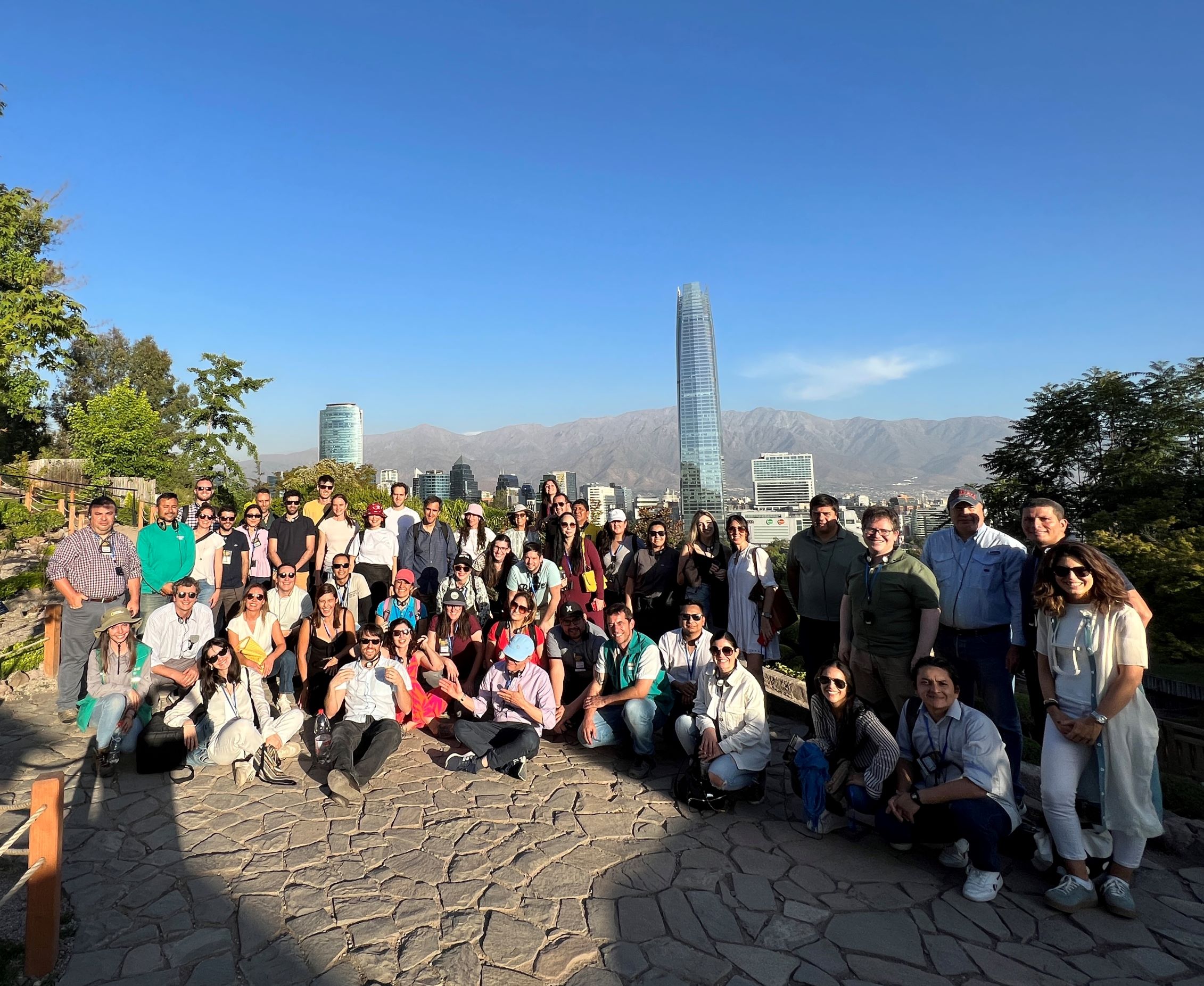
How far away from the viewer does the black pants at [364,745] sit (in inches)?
185

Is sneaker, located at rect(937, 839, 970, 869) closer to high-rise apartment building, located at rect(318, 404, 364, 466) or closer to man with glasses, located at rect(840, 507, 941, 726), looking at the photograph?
man with glasses, located at rect(840, 507, 941, 726)

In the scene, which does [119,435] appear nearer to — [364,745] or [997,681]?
[364,745]

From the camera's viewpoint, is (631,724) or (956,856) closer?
(956,856)

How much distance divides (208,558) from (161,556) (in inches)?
16.7

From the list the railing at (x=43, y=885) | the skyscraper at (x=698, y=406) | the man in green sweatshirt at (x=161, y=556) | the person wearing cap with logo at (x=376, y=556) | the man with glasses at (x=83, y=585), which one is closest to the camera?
the railing at (x=43, y=885)

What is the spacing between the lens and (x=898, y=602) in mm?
4285

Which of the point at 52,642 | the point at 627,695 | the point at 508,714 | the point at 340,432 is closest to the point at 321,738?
the point at 508,714

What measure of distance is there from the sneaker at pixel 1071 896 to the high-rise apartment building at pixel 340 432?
185 meters

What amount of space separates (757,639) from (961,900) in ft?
7.60

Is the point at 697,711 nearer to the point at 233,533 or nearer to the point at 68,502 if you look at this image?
the point at 233,533

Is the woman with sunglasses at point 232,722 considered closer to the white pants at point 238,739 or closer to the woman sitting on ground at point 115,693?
the white pants at point 238,739

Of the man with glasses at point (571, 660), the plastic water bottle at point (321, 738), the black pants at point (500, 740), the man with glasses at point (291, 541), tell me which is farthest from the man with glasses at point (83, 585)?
the man with glasses at point (571, 660)

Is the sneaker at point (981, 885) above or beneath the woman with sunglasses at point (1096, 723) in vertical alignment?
beneath

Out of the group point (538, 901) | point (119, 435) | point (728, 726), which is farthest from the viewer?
point (119, 435)
